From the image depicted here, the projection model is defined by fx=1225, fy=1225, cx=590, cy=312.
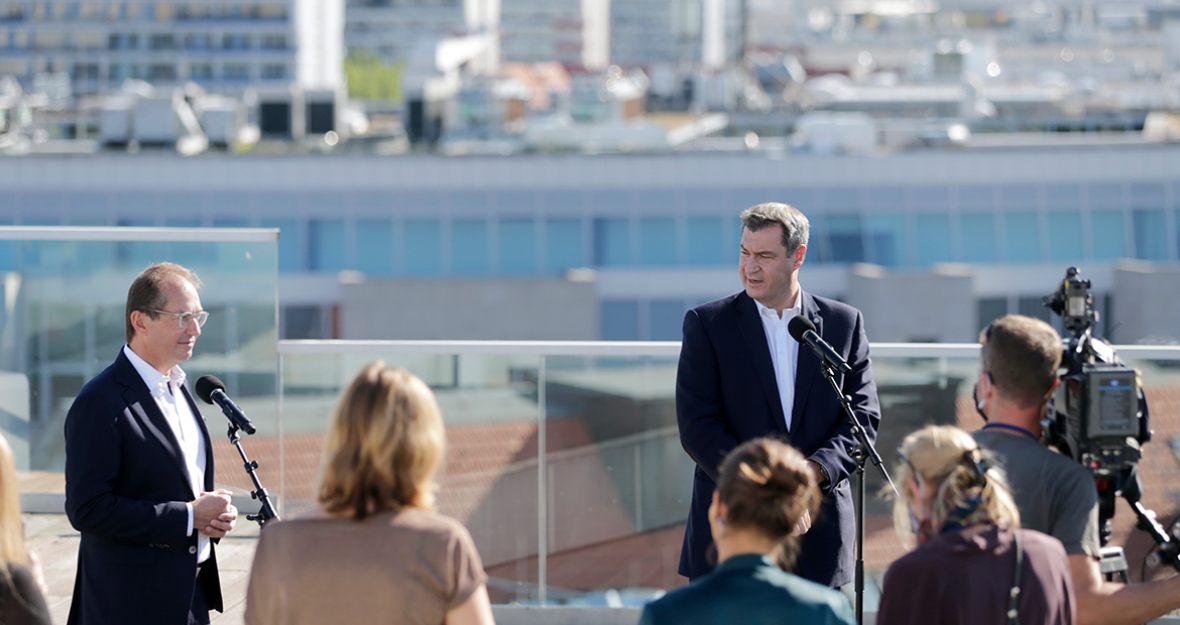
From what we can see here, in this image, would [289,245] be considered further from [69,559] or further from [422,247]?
[69,559]

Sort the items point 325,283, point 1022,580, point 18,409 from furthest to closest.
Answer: point 325,283 < point 18,409 < point 1022,580

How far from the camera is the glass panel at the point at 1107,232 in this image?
3381 centimetres

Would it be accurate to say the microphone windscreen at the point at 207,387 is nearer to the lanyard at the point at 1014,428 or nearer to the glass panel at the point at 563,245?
the lanyard at the point at 1014,428

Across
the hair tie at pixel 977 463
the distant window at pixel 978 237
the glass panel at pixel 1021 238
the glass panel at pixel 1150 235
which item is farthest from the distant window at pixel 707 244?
the hair tie at pixel 977 463

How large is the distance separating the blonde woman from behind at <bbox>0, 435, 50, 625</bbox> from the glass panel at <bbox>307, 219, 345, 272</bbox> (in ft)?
98.0

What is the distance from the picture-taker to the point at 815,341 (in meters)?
3.64

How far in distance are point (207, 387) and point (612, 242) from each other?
29.1 metres

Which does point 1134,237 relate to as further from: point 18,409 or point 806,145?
point 18,409

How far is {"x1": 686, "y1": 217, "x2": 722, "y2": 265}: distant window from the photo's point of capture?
3216 cm

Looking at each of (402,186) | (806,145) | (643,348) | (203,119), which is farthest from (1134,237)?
(643,348)

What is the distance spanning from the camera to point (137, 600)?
3.42 meters

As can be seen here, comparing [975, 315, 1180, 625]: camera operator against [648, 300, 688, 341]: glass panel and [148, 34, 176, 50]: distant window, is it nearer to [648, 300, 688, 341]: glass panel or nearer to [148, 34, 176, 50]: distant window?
[648, 300, 688, 341]: glass panel

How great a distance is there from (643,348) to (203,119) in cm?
3630

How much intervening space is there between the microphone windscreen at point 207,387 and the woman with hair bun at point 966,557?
1.94 m
